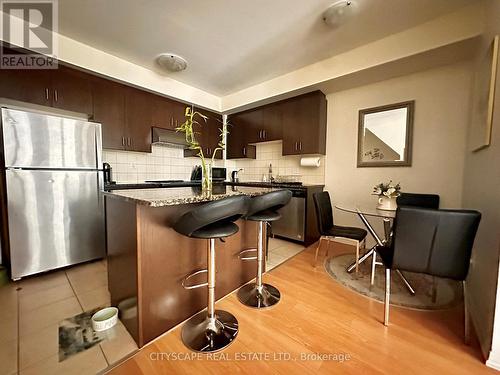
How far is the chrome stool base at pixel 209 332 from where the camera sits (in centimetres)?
121

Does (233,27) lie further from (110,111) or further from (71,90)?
(71,90)

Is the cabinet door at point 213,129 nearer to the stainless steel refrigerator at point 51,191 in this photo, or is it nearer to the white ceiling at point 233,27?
the white ceiling at point 233,27

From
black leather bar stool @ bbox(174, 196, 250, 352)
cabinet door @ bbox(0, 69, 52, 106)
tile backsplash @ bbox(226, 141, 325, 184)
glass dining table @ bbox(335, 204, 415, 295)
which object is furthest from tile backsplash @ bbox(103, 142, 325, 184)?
black leather bar stool @ bbox(174, 196, 250, 352)

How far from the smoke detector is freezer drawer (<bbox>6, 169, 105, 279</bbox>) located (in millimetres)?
1723

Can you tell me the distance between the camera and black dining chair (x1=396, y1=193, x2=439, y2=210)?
2293 millimetres

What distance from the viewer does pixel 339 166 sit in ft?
10.2

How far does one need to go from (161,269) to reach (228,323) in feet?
2.05

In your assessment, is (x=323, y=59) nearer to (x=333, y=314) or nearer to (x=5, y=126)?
(x=333, y=314)

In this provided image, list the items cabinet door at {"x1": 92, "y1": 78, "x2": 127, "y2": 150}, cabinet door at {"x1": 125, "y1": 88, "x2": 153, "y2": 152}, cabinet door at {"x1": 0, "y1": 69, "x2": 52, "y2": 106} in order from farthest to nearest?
cabinet door at {"x1": 125, "y1": 88, "x2": 153, "y2": 152}
cabinet door at {"x1": 92, "y1": 78, "x2": 127, "y2": 150}
cabinet door at {"x1": 0, "y1": 69, "x2": 52, "y2": 106}

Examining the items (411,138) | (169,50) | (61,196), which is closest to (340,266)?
(411,138)

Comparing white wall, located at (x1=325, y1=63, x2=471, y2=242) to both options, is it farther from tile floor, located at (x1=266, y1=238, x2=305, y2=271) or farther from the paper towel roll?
tile floor, located at (x1=266, y1=238, x2=305, y2=271)

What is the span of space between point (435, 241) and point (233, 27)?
8.53 ft

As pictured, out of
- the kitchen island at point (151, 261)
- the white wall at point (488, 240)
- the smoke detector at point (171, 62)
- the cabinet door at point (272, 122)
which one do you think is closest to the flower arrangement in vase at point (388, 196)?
the white wall at point (488, 240)

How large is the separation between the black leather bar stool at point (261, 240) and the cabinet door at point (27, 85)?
2.68 metres
